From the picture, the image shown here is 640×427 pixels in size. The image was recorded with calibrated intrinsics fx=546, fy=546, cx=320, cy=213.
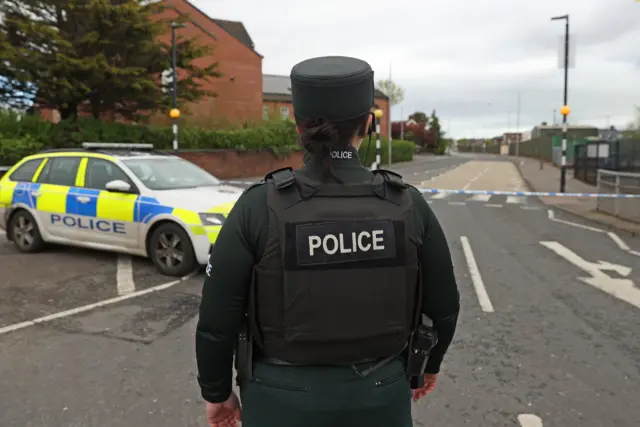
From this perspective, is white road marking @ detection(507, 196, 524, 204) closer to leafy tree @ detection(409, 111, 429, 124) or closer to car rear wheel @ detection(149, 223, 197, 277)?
car rear wheel @ detection(149, 223, 197, 277)

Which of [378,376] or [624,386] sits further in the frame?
[624,386]

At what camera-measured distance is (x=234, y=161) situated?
2972cm

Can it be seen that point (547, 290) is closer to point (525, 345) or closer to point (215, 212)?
point (525, 345)

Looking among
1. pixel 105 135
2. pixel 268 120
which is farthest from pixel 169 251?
pixel 268 120

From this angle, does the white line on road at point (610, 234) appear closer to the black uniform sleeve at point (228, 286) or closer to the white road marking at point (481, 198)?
the white road marking at point (481, 198)

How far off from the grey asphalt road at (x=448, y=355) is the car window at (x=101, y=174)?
1120 mm

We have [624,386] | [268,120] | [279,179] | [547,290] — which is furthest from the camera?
[268,120]

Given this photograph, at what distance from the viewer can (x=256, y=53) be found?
43.0 m

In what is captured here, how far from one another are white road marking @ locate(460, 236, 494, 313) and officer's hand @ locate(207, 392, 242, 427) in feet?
13.8

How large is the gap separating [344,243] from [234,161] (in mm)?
28669

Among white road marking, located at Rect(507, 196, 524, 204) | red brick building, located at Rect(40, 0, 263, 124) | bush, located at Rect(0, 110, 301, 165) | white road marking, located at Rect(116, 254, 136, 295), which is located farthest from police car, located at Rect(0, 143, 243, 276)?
red brick building, located at Rect(40, 0, 263, 124)

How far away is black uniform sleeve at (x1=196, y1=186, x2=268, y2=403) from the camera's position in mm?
1588

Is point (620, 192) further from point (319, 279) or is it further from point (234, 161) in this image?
point (234, 161)

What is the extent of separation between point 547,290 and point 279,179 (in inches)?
226
